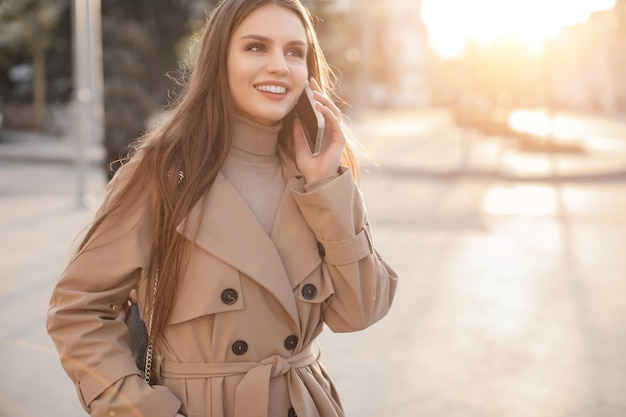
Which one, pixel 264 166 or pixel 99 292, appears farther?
pixel 264 166

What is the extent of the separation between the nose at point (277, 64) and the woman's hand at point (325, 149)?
0.56ft

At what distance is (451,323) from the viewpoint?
6027mm

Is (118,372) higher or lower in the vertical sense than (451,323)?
higher

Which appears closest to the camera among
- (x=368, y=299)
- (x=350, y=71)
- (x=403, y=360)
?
(x=368, y=299)

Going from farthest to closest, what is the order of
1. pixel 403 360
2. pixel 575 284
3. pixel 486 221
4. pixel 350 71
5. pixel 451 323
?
pixel 350 71 → pixel 486 221 → pixel 575 284 → pixel 451 323 → pixel 403 360

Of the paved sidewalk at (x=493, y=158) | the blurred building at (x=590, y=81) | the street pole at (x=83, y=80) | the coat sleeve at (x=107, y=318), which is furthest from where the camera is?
the blurred building at (x=590, y=81)

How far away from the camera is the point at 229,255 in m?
2.15

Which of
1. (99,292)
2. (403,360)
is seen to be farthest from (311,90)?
(403,360)

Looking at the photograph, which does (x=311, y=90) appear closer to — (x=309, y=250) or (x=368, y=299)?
(x=309, y=250)

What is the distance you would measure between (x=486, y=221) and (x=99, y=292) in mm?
9260

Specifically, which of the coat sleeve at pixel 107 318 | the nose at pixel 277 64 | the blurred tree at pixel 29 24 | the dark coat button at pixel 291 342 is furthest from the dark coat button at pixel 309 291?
the blurred tree at pixel 29 24

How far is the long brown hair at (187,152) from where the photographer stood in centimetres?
214

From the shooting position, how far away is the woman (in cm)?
210

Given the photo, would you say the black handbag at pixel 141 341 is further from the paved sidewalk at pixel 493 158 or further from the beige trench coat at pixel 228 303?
the paved sidewalk at pixel 493 158
